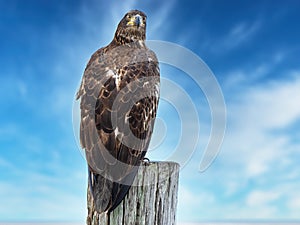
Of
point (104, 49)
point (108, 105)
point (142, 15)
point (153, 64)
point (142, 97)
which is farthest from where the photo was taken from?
point (142, 15)

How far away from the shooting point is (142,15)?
20.8 ft

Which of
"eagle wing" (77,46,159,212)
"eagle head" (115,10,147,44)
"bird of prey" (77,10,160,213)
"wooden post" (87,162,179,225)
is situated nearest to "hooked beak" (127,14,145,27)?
"eagle head" (115,10,147,44)

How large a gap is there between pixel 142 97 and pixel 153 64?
0.74 m

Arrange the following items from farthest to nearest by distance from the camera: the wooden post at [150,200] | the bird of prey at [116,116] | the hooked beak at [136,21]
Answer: the hooked beak at [136,21]
the bird of prey at [116,116]
the wooden post at [150,200]

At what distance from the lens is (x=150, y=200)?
4027 millimetres

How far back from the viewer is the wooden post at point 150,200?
4.00m

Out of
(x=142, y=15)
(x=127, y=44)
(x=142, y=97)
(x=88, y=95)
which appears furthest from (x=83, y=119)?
(x=142, y=15)

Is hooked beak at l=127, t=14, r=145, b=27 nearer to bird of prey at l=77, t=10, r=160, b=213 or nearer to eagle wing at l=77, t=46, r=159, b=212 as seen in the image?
bird of prey at l=77, t=10, r=160, b=213

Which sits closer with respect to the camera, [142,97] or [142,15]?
[142,97]

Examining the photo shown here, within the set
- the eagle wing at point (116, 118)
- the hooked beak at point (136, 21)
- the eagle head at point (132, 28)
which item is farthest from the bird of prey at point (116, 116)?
the hooked beak at point (136, 21)

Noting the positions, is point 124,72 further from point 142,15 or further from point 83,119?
point 142,15

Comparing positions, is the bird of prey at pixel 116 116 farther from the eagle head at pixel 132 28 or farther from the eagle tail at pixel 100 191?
the eagle head at pixel 132 28

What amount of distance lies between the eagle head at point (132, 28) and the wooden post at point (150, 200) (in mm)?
2806

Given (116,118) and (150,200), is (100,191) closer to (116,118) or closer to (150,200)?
(150,200)
